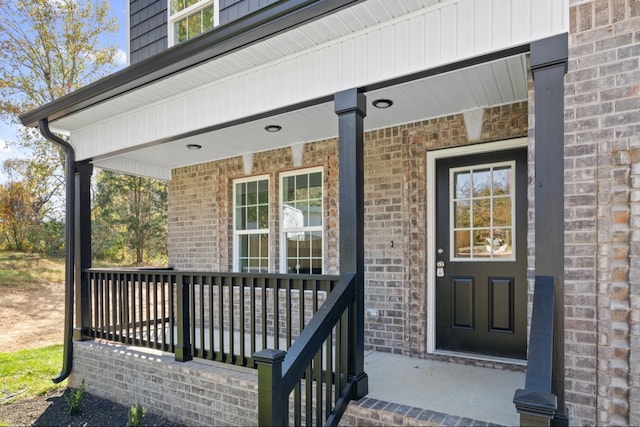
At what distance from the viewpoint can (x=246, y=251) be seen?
6105mm

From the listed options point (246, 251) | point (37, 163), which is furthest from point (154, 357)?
point (37, 163)

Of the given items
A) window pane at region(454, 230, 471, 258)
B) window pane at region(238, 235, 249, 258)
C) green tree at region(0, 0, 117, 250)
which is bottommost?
window pane at region(238, 235, 249, 258)

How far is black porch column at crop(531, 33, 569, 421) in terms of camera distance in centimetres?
235

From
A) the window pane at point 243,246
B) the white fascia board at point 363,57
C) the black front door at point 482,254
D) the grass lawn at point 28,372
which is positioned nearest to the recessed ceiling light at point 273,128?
the white fascia board at point 363,57

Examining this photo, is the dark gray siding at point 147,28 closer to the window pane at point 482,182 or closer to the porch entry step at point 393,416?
the window pane at point 482,182

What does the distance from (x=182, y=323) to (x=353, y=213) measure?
86.5 inches

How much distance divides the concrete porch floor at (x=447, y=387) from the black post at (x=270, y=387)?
1070 mm

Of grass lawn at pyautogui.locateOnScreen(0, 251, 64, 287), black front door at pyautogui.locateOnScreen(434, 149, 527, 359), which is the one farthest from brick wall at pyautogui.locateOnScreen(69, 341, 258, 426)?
grass lawn at pyautogui.locateOnScreen(0, 251, 64, 287)

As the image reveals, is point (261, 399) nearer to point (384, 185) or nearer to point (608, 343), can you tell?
point (608, 343)

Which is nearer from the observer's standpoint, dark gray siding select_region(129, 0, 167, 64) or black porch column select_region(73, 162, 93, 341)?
black porch column select_region(73, 162, 93, 341)

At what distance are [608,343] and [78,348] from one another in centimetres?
546

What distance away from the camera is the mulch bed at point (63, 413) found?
419 cm

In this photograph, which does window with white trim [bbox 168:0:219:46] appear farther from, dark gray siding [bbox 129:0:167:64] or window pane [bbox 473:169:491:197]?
window pane [bbox 473:169:491:197]

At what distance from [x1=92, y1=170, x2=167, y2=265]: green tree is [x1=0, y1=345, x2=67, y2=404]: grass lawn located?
23.0 feet
